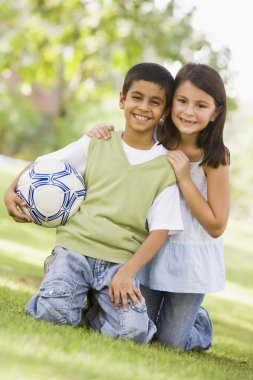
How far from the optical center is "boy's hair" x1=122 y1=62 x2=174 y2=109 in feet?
16.1

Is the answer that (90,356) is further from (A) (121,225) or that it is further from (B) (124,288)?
(A) (121,225)

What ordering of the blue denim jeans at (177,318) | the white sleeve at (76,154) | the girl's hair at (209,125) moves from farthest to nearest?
the blue denim jeans at (177,318) < the white sleeve at (76,154) < the girl's hair at (209,125)

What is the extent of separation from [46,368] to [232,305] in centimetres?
736

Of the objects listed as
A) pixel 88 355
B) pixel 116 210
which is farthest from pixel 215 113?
pixel 88 355

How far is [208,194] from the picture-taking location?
4.99 meters

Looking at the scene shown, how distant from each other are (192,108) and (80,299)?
1.33 metres

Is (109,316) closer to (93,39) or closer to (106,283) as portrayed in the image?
(106,283)

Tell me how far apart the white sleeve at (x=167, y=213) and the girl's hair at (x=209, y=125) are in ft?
0.99

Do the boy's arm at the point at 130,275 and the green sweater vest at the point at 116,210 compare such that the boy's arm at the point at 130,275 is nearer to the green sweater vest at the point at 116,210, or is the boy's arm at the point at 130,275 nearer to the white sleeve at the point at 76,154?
the green sweater vest at the point at 116,210

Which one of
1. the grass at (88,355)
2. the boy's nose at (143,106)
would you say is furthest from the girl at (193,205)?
the grass at (88,355)

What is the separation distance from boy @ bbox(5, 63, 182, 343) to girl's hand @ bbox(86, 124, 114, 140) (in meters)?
0.10

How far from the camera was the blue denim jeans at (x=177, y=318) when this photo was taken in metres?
5.23

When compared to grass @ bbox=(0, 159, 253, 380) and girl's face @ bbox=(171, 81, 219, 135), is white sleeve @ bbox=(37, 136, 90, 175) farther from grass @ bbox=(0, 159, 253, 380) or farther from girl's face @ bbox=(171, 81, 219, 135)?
grass @ bbox=(0, 159, 253, 380)

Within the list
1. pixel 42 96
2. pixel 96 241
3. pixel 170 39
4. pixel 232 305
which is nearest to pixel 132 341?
pixel 96 241
